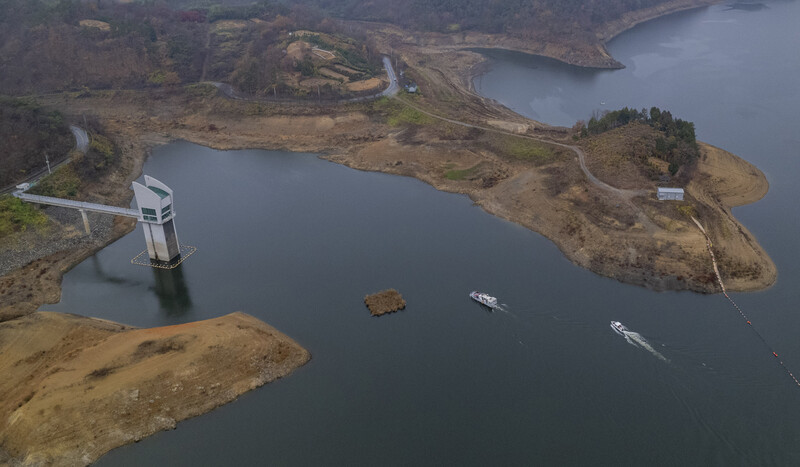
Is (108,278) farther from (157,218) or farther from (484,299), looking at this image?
(484,299)

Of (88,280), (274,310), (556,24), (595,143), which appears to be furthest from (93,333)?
(556,24)

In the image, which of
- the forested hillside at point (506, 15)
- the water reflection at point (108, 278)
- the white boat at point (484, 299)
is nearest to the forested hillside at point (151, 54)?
the forested hillside at point (506, 15)

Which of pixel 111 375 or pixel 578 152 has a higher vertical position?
pixel 578 152

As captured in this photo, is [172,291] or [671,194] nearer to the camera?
[172,291]

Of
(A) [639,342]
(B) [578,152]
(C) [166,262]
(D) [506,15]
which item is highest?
(D) [506,15]

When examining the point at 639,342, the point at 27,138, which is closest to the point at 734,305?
the point at 639,342

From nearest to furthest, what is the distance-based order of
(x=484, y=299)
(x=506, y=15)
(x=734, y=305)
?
(x=484, y=299), (x=734, y=305), (x=506, y=15)

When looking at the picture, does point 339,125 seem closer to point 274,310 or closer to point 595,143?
point 595,143
